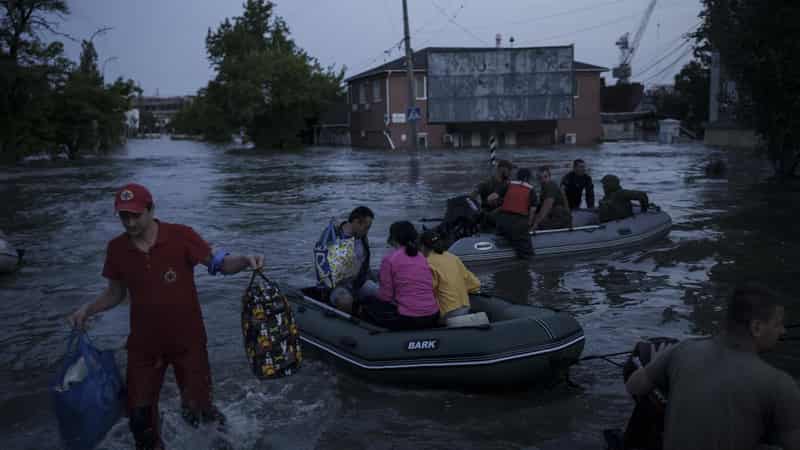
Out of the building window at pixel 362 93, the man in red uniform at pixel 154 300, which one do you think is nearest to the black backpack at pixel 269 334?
the man in red uniform at pixel 154 300

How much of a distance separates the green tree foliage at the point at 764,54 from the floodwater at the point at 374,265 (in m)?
2.04

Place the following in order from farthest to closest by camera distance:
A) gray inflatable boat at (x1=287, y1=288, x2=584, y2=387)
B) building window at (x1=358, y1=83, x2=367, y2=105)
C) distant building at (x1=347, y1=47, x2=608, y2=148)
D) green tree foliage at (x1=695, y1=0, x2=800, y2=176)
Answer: building window at (x1=358, y1=83, x2=367, y2=105)
distant building at (x1=347, y1=47, x2=608, y2=148)
green tree foliage at (x1=695, y1=0, x2=800, y2=176)
gray inflatable boat at (x1=287, y1=288, x2=584, y2=387)

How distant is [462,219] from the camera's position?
1245cm

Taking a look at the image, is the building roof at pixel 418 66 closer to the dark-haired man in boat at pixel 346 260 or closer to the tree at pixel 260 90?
the tree at pixel 260 90

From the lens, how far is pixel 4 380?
7270mm

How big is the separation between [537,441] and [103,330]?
5.58 meters

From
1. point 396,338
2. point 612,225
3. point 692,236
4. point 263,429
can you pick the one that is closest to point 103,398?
point 263,429

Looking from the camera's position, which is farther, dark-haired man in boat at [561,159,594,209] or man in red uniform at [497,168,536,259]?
dark-haired man in boat at [561,159,594,209]

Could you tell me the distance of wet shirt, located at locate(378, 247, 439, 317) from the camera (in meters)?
6.43

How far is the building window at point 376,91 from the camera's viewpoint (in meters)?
52.7

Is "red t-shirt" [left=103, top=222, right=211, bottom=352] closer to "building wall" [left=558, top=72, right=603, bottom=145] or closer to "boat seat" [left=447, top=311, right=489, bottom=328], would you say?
"boat seat" [left=447, top=311, right=489, bottom=328]

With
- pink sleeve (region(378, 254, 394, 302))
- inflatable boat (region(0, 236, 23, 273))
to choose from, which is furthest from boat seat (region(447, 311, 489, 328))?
inflatable boat (region(0, 236, 23, 273))

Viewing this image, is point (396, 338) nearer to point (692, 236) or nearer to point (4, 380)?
point (4, 380)

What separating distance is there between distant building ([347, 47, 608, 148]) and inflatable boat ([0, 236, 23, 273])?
39269mm
